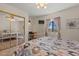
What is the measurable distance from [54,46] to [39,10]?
666 millimetres

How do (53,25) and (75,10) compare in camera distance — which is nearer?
(75,10)

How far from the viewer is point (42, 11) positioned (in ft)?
6.09

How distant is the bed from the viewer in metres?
1.79

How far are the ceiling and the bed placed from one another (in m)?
0.46

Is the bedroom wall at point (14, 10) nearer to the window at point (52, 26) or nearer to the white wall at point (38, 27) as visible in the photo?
the white wall at point (38, 27)

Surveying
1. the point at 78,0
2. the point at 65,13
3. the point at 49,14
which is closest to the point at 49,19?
the point at 49,14

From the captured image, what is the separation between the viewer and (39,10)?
186 centimetres

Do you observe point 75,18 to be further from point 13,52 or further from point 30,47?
point 13,52

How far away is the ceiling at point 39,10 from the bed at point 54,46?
→ 0.46 metres

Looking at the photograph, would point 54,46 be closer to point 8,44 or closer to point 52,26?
point 52,26

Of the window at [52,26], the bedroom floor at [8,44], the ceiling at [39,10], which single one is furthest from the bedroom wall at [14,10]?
the window at [52,26]

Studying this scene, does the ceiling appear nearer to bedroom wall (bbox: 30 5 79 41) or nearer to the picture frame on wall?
bedroom wall (bbox: 30 5 79 41)

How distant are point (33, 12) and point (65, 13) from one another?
56 cm

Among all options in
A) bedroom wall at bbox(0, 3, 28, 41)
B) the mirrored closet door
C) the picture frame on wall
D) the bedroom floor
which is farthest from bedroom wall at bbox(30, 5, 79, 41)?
the bedroom floor
